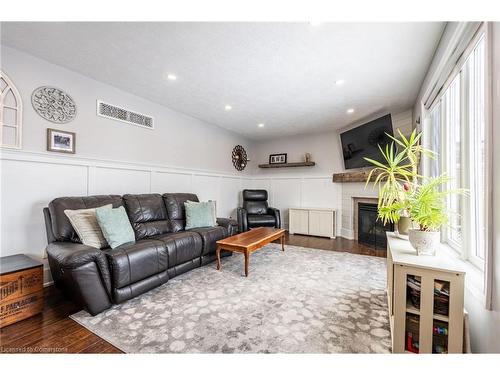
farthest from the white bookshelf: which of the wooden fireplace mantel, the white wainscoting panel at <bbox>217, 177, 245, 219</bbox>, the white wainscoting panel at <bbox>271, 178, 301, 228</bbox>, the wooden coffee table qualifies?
the white wainscoting panel at <bbox>271, 178, 301, 228</bbox>

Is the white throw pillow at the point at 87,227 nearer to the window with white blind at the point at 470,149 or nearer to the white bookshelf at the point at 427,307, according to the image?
the white bookshelf at the point at 427,307

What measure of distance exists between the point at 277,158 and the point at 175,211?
3464 millimetres

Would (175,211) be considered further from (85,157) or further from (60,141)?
(60,141)

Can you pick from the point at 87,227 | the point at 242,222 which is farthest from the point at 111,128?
the point at 242,222

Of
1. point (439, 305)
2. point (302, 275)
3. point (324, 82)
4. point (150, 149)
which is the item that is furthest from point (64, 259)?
point (324, 82)

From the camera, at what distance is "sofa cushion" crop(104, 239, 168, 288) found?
1.83 meters

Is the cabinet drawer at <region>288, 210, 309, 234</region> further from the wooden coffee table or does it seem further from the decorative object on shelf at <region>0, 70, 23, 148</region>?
the decorative object on shelf at <region>0, 70, 23, 148</region>

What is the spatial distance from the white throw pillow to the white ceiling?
Answer: 5.48 ft

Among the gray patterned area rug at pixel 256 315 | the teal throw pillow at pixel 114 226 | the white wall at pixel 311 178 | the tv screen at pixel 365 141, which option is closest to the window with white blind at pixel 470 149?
the gray patterned area rug at pixel 256 315

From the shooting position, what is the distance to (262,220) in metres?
4.52

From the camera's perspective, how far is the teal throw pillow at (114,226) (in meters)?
2.11

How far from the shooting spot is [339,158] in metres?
4.91
